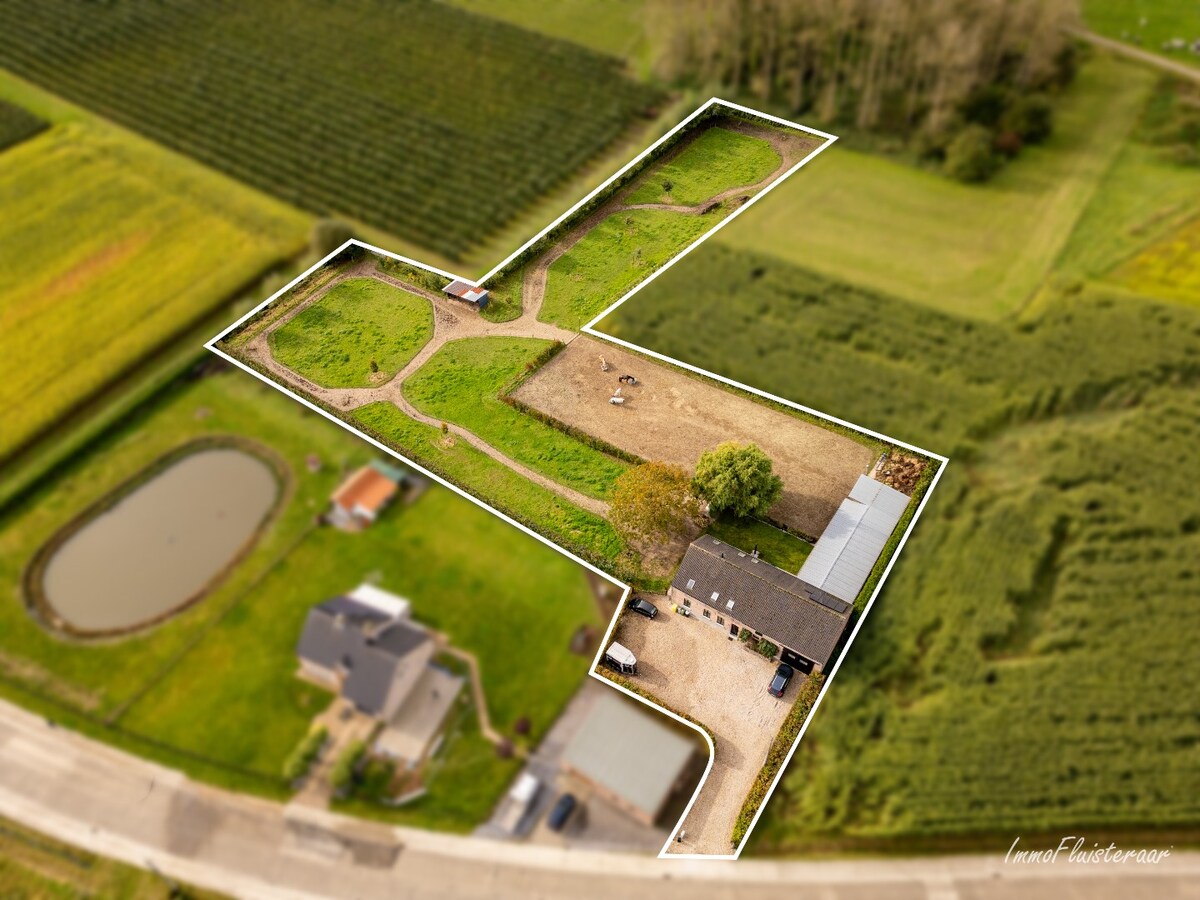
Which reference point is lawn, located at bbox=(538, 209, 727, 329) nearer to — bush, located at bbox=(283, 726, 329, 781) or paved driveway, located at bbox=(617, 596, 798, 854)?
paved driveway, located at bbox=(617, 596, 798, 854)

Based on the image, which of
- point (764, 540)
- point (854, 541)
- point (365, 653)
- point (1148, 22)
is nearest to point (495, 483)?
point (764, 540)

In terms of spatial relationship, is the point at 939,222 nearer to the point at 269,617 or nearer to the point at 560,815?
the point at 560,815

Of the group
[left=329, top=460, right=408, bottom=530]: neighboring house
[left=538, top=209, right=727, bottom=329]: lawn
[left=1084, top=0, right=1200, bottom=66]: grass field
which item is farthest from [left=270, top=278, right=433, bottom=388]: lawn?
[left=1084, top=0, right=1200, bottom=66]: grass field

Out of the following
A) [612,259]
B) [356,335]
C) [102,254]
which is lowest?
[102,254]

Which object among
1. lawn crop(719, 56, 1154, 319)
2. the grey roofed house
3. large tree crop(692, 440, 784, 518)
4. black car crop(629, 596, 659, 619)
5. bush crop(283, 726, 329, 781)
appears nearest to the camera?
black car crop(629, 596, 659, 619)

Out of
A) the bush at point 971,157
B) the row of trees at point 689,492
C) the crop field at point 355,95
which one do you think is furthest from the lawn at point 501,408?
the bush at point 971,157

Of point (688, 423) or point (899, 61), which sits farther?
point (899, 61)
